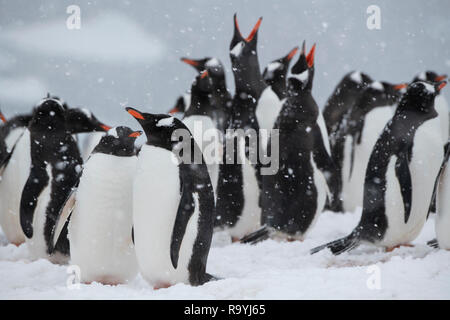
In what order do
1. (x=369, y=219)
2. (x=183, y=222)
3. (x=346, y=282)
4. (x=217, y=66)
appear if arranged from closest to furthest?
(x=346, y=282) → (x=183, y=222) → (x=369, y=219) → (x=217, y=66)

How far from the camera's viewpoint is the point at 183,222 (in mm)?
1924

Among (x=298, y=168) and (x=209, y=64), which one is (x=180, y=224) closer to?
(x=298, y=168)

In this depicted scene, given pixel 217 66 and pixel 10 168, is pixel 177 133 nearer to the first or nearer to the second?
pixel 10 168

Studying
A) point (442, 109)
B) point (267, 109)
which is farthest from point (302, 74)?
point (442, 109)

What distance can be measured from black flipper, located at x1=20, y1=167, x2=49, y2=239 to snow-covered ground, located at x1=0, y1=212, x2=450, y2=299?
0.86 ft

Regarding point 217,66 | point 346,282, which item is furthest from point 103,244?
point 217,66

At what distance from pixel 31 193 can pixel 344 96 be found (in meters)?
3.25

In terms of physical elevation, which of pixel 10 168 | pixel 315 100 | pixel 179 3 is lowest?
pixel 10 168

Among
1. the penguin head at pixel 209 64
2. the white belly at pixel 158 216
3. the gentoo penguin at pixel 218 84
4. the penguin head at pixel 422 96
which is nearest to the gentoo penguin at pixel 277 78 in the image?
the gentoo penguin at pixel 218 84

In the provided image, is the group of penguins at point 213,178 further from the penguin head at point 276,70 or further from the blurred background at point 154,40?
the blurred background at point 154,40

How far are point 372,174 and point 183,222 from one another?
131 centimetres

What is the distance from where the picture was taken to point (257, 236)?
3.09 meters

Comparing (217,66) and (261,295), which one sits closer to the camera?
(261,295)
